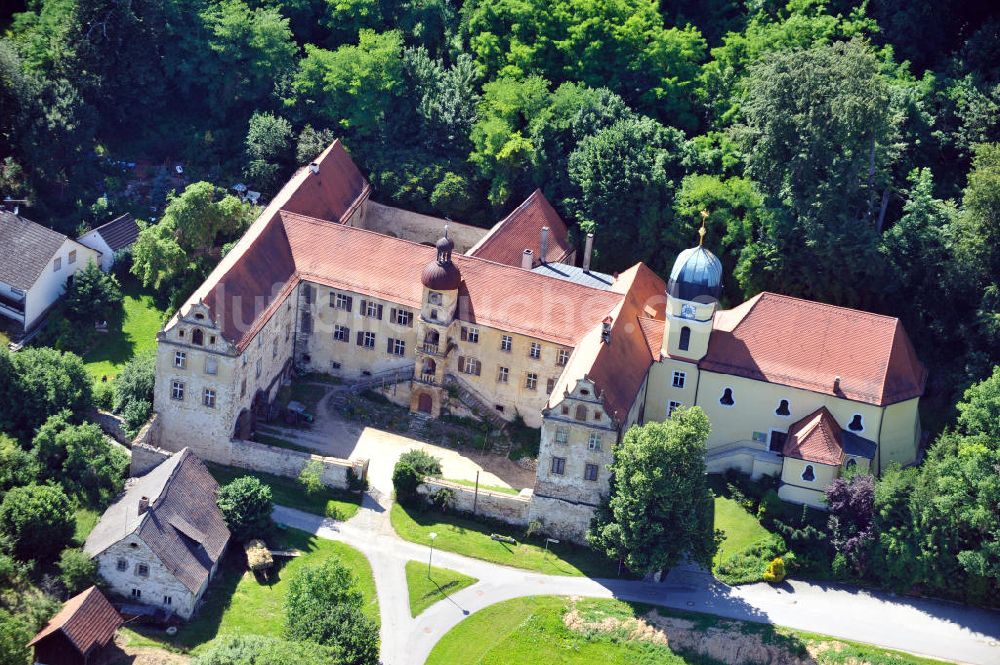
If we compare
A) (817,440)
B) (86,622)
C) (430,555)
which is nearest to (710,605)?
(817,440)

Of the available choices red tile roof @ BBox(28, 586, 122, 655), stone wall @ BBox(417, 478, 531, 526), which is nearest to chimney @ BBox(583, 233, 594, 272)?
stone wall @ BBox(417, 478, 531, 526)

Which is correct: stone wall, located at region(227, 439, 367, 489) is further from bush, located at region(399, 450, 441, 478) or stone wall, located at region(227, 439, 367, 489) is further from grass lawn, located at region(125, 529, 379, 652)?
grass lawn, located at region(125, 529, 379, 652)

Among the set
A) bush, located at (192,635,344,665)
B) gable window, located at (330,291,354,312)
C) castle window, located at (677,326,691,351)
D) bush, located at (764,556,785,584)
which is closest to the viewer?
bush, located at (192,635,344,665)

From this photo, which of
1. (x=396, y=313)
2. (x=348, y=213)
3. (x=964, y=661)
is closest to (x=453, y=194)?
(x=348, y=213)

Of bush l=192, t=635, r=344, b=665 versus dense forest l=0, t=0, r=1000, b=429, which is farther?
dense forest l=0, t=0, r=1000, b=429

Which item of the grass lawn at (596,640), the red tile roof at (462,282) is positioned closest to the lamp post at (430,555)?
the grass lawn at (596,640)

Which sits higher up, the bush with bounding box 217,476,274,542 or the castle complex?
the castle complex
